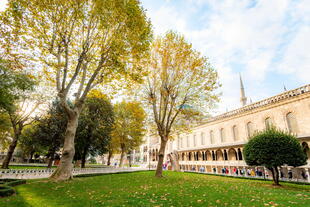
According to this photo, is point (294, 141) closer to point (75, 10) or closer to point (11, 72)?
point (75, 10)

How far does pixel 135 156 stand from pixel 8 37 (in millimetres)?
84054

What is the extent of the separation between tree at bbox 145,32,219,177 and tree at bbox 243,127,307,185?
5.92 metres

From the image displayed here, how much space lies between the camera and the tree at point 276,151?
13.4 meters

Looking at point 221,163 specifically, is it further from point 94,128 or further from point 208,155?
point 94,128

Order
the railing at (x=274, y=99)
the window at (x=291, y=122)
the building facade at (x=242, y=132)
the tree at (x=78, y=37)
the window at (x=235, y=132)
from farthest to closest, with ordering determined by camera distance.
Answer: the window at (x=235, y=132)
the window at (x=291, y=122)
the railing at (x=274, y=99)
the building facade at (x=242, y=132)
the tree at (x=78, y=37)

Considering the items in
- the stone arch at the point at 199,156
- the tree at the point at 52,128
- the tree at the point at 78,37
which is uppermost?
the tree at the point at 78,37

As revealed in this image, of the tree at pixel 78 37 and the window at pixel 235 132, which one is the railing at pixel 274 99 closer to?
the window at pixel 235 132

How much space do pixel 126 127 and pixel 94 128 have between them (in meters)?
8.61

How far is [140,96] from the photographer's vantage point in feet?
60.1

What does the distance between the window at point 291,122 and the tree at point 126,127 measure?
2458 cm

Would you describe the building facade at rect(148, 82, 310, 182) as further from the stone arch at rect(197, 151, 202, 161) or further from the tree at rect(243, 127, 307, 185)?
the tree at rect(243, 127, 307, 185)

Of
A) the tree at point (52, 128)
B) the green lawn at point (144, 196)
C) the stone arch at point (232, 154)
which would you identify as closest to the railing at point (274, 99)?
the stone arch at point (232, 154)

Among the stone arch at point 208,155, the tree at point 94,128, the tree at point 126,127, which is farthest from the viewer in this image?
the stone arch at point 208,155

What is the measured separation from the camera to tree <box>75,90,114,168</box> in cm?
2502
